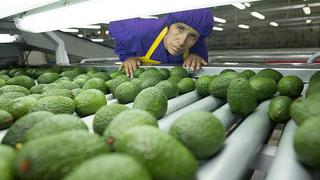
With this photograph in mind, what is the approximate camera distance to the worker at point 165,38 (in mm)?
2934

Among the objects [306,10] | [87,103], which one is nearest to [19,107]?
[87,103]

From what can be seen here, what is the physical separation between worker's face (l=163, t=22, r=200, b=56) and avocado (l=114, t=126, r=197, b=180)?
2399 mm

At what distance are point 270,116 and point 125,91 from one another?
2.24 feet

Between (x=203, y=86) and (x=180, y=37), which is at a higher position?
(x=180, y=37)

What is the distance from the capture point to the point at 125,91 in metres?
1.41

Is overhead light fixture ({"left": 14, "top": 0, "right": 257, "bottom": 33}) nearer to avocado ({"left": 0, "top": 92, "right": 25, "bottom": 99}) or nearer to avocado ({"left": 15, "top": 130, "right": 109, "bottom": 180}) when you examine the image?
avocado ({"left": 0, "top": 92, "right": 25, "bottom": 99})

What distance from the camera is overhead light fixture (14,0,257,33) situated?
4.57 feet

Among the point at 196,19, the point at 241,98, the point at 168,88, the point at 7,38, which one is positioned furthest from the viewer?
the point at 7,38

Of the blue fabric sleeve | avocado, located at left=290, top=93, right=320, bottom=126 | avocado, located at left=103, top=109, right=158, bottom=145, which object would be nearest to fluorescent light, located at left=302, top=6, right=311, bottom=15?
the blue fabric sleeve

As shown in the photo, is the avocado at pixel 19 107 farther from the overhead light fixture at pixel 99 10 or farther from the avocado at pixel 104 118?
the overhead light fixture at pixel 99 10

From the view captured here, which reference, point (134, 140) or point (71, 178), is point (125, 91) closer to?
point (134, 140)

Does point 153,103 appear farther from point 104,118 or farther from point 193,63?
point 193,63

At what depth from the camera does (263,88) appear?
138 centimetres

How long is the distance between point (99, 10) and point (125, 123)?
1.04 m
